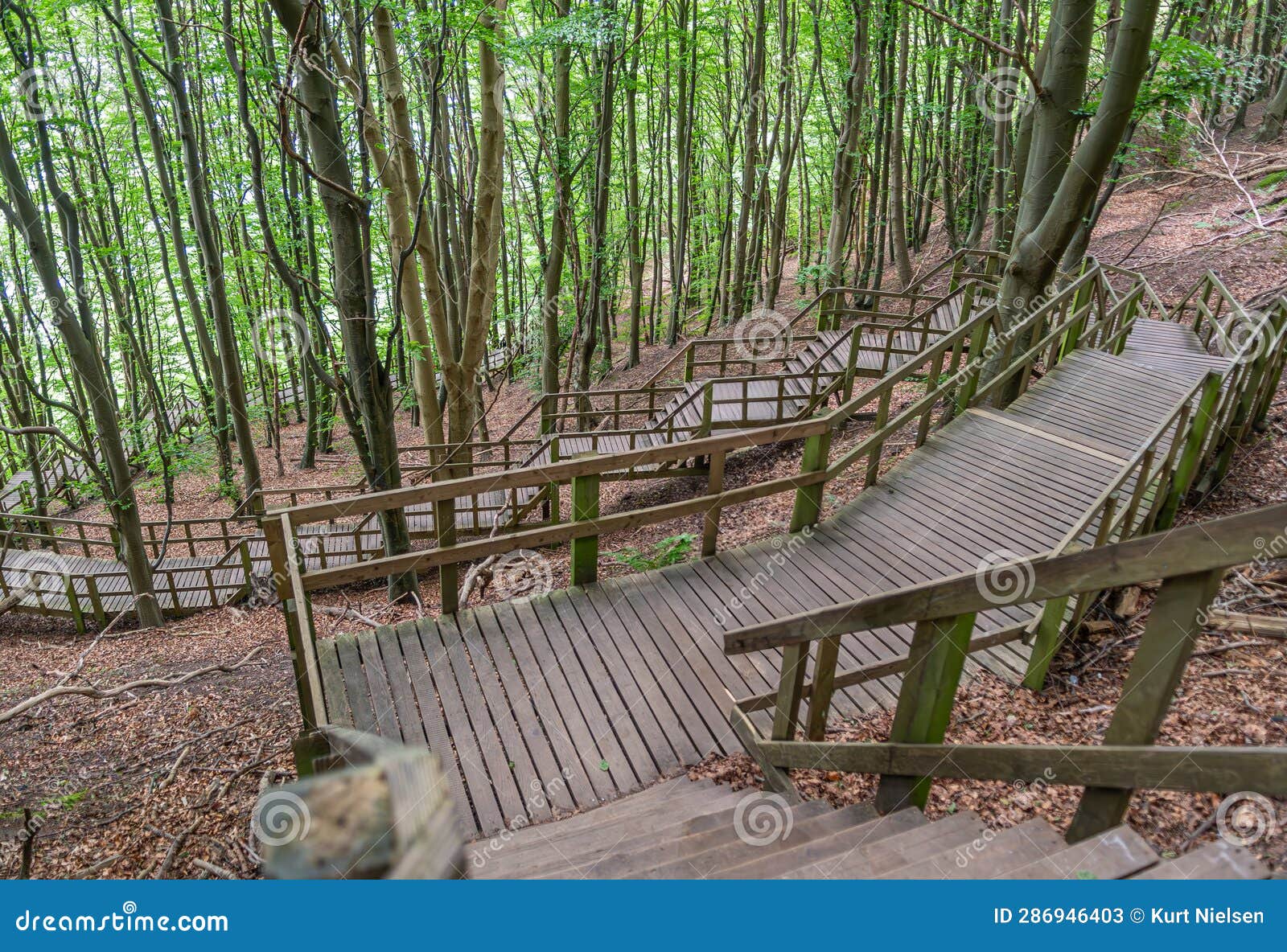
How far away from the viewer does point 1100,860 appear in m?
2.10

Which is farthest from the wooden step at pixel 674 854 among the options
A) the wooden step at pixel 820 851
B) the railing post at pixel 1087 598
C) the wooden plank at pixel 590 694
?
the railing post at pixel 1087 598

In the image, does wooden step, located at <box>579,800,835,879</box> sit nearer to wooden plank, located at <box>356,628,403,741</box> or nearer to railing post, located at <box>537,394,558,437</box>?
wooden plank, located at <box>356,628,403,741</box>

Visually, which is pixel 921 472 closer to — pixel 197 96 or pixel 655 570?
pixel 655 570

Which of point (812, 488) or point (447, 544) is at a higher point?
point (447, 544)

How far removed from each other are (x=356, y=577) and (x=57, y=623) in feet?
33.5

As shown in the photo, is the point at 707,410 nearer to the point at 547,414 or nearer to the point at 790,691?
the point at 547,414

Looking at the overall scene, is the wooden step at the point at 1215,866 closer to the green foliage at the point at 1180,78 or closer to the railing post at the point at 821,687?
the railing post at the point at 821,687

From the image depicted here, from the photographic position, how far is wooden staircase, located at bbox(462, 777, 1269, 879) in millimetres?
2096

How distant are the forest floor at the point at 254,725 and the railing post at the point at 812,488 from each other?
816mm

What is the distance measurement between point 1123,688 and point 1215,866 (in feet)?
2.26

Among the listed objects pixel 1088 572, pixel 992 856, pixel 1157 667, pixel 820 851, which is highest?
pixel 1088 572

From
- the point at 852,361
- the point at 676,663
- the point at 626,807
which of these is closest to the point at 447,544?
the point at 676,663
